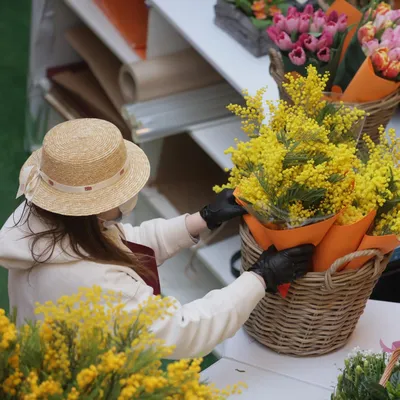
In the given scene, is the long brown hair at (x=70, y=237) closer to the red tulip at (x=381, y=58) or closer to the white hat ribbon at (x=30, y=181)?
the white hat ribbon at (x=30, y=181)

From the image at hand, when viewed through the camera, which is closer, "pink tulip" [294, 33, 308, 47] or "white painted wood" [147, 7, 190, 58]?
"pink tulip" [294, 33, 308, 47]

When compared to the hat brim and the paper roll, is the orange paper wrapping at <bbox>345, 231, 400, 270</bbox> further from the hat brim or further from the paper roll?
the paper roll

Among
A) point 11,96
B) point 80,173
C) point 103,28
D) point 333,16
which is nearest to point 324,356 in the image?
point 80,173

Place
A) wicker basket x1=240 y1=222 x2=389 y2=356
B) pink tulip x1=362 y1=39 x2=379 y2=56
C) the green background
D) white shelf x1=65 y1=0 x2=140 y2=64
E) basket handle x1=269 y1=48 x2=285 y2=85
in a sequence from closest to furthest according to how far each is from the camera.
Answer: wicker basket x1=240 y1=222 x2=389 y2=356, pink tulip x1=362 y1=39 x2=379 y2=56, basket handle x1=269 y1=48 x2=285 y2=85, white shelf x1=65 y1=0 x2=140 y2=64, the green background

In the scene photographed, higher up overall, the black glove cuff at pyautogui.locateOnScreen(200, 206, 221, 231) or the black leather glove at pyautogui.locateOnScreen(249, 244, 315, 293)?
the black leather glove at pyautogui.locateOnScreen(249, 244, 315, 293)

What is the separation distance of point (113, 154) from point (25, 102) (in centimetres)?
259

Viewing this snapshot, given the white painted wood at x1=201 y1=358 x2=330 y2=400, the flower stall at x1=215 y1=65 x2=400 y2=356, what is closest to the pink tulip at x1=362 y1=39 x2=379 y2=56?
the flower stall at x1=215 y1=65 x2=400 y2=356

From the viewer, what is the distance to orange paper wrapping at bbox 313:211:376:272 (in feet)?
5.54

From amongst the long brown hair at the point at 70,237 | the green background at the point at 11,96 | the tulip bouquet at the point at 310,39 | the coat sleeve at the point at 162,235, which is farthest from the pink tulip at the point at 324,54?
the green background at the point at 11,96

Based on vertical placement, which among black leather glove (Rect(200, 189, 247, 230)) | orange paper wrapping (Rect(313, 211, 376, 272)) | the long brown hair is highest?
orange paper wrapping (Rect(313, 211, 376, 272))

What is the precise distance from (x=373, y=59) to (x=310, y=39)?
181 millimetres

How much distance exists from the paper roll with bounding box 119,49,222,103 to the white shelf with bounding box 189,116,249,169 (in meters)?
0.22

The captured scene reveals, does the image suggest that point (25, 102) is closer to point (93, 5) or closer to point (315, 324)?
point (93, 5)

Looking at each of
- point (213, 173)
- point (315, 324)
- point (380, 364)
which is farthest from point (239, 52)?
point (380, 364)
